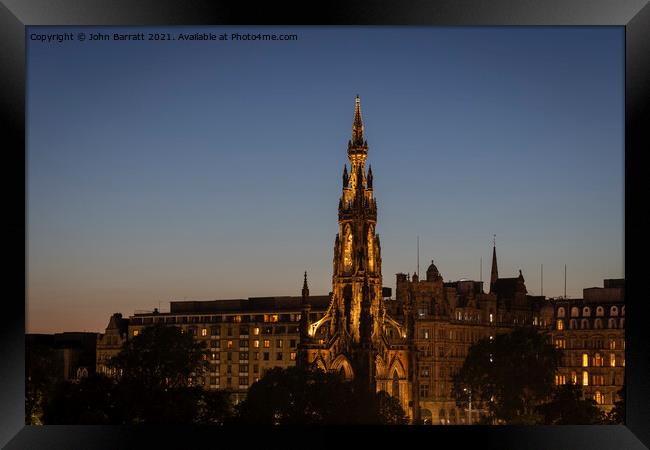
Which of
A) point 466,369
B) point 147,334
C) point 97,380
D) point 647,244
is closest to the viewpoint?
point 647,244

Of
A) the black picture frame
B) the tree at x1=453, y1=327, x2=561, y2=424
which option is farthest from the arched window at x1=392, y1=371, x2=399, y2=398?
the black picture frame

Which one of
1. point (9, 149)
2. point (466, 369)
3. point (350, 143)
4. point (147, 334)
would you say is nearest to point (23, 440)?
point (9, 149)

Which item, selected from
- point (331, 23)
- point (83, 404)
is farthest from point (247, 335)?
point (331, 23)

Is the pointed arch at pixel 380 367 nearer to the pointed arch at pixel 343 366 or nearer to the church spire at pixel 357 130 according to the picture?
the pointed arch at pixel 343 366

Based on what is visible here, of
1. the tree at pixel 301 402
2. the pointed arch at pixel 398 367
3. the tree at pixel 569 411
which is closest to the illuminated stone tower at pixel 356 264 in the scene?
the pointed arch at pixel 398 367

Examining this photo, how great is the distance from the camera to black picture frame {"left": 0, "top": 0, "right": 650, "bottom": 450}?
16.0 metres

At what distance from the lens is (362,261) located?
2266 inches

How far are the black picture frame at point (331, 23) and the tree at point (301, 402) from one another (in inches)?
851

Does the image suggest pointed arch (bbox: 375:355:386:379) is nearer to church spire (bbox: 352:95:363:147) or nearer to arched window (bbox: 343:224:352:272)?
arched window (bbox: 343:224:352:272)

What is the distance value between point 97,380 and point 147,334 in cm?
351

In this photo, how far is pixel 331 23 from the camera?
16.0 metres

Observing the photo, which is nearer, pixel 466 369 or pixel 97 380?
A: pixel 97 380

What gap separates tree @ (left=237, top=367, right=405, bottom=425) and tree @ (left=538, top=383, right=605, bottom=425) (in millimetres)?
6156

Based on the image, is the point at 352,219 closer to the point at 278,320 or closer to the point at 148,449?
the point at 278,320
